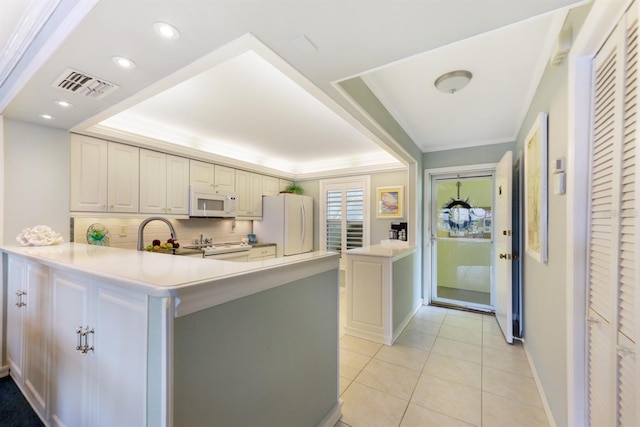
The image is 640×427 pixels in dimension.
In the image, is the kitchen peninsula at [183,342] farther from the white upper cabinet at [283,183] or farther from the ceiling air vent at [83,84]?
the white upper cabinet at [283,183]

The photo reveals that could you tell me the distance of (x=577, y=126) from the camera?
123 cm

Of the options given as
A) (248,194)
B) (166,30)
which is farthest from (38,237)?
(248,194)

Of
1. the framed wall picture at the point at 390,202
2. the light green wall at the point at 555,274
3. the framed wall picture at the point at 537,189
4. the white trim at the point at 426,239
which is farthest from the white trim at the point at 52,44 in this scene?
the framed wall picture at the point at 390,202

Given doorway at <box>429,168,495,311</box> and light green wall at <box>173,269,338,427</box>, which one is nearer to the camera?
light green wall at <box>173,269,338,427</box>

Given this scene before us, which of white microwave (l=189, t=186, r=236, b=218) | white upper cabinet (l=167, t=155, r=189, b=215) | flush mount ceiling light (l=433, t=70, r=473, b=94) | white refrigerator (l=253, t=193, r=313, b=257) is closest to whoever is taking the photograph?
flush mount ceiling light (l=433, t=70, r=473, b=94)

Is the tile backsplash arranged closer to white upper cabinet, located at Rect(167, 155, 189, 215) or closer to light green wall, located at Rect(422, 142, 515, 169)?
white upper cabinet, located at Rect(167, 155, 189, 215)

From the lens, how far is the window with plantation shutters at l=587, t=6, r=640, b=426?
883mm

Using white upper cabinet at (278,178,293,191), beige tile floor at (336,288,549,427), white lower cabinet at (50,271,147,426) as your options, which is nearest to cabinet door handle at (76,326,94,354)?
white lower cabinet at (50,271,147,426)

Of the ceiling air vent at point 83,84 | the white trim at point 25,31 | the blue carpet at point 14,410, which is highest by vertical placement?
the white trim at point 25,31

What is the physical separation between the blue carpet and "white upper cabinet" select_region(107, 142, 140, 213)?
166 cm

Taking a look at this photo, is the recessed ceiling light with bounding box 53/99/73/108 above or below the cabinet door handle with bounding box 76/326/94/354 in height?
above

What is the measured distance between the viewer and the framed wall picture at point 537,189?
5.81 feet

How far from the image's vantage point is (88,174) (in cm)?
274

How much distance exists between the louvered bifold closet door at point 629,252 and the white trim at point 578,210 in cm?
31
